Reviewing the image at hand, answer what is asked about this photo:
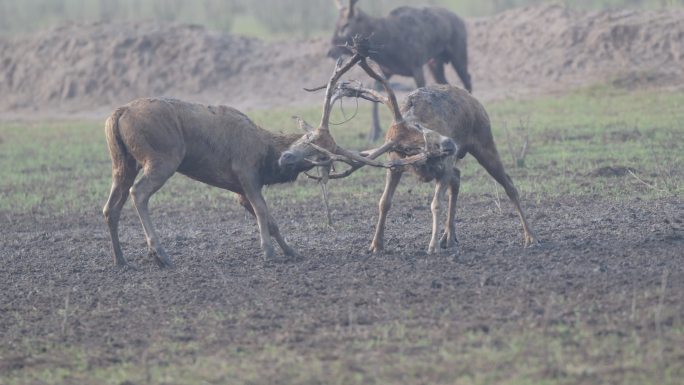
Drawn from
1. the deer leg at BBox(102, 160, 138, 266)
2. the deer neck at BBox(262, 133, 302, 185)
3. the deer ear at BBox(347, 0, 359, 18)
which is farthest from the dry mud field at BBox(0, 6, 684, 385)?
the deer ear at BBox(347, 0, 359, 18)

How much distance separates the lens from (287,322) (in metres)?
7.41

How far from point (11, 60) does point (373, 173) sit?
16.3m

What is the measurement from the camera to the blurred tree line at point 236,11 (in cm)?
2992

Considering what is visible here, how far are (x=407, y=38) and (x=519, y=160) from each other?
370cm

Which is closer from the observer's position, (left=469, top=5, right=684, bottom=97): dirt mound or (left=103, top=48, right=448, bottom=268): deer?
(left=103, top=48, right=448, bottom=268): deer

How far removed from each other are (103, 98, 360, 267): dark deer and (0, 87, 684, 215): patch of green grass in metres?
2.84

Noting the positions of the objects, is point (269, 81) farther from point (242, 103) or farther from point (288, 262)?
point (288, 262)

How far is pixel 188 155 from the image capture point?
9.89 m

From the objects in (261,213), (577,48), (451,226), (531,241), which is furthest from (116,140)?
(577,48)

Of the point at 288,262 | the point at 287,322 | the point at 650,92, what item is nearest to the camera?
the point at 287,322

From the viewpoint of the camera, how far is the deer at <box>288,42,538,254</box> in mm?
9258

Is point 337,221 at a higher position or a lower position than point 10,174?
higher

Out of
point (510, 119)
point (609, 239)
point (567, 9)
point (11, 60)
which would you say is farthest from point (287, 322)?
point (11, 60)

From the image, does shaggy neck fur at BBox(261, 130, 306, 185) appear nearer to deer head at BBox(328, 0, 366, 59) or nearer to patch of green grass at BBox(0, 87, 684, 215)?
patch of green grass at BBox(0, 87, 684, 215)
